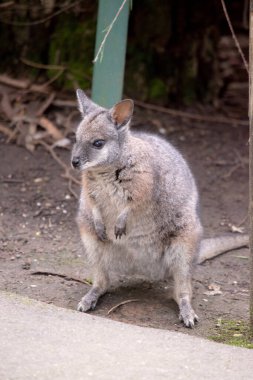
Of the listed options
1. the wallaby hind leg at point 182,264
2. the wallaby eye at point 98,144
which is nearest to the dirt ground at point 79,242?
the wallaby hind leg at point 182,264

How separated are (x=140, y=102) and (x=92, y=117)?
3.33 metres

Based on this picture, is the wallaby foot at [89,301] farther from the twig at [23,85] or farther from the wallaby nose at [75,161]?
the twig at [23,85]

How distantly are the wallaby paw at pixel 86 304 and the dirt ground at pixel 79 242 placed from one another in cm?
5

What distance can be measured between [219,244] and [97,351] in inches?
102

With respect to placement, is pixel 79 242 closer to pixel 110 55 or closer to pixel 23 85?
pixel 110 55

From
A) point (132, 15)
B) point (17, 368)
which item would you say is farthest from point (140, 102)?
point (17, 368)

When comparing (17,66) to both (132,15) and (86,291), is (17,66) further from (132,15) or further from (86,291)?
(86,291)

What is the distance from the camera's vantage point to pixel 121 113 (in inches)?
200

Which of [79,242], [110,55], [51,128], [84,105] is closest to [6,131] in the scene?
[51,128]

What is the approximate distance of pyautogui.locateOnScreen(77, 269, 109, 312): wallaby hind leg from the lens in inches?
204

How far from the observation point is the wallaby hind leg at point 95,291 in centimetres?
518

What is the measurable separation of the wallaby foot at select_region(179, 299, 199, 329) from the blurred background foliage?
3.51 meters

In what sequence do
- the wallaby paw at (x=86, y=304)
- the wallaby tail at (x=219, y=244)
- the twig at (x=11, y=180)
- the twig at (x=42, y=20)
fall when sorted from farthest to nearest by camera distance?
the twig at (x=42, y=20), the twig at (x=11, y=180), the wallaby tail at (x=219, y=244), the wallaby paw at (x=86, y=304)

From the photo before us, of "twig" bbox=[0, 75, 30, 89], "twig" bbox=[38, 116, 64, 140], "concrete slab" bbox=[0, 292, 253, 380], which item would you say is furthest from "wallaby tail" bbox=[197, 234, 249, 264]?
"twig" bbox=[0, 75, 30, 89]
